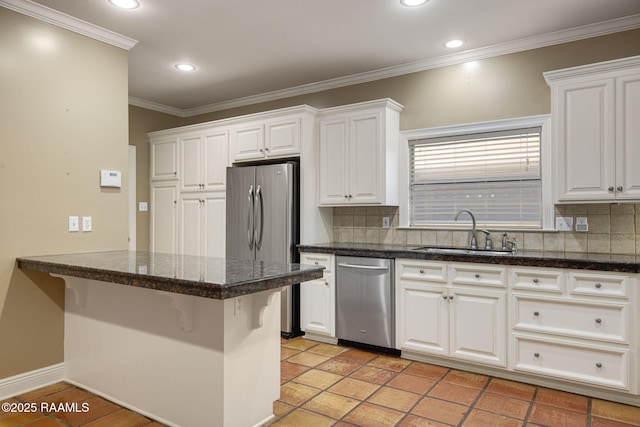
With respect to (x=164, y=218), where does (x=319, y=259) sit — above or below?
below

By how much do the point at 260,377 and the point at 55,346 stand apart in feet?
5.61

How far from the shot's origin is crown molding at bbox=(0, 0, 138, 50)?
9.16 ft

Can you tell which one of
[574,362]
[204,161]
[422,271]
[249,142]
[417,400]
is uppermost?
[249,142]

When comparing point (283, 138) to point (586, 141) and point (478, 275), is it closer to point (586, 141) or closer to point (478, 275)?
point (478, 275)

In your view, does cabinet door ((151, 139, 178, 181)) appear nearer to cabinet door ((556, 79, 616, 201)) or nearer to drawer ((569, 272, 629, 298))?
cabinet door ((556, 79, 616, 201))

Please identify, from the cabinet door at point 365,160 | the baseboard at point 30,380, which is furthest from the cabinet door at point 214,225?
the baseboard at point 30,380

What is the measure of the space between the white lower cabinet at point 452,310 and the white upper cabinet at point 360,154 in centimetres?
81

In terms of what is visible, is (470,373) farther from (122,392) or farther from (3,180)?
(3,180)

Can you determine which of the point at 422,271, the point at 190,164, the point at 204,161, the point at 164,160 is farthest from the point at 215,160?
the point at 422,271

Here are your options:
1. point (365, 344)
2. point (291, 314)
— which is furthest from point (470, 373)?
point (291, 314)

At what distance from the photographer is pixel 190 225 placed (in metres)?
4.87

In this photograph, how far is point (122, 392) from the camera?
2594mm

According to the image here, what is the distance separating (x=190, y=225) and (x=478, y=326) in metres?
3.22

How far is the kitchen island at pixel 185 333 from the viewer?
2037mm
